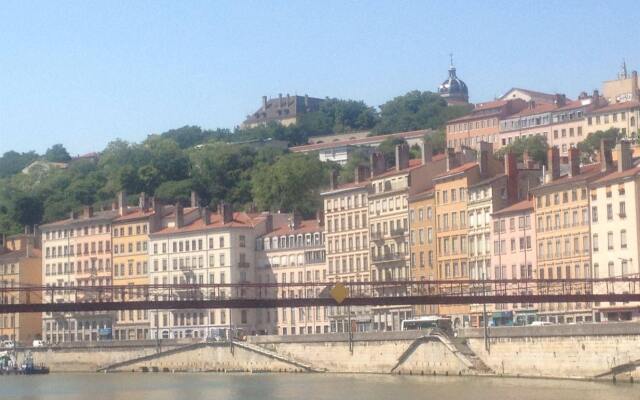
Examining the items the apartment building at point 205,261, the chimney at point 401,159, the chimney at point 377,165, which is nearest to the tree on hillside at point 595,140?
the chimney at point 377,165

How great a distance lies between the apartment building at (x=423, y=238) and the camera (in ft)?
345

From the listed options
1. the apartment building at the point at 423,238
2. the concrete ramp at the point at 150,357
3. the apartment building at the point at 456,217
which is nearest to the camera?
the concrete ramp at the point at 150,357

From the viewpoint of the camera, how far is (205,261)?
403 feet

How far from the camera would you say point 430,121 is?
19912 cm

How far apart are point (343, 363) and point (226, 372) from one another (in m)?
10.8

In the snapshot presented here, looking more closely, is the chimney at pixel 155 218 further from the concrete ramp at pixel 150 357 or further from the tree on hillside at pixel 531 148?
the tree on hillside at pixel 531 148

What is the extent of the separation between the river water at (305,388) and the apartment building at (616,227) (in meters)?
13.8

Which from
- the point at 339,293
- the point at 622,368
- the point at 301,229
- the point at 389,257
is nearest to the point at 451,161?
the point at 389,257

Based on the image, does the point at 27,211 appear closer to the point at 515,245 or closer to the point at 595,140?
the point at 595,140

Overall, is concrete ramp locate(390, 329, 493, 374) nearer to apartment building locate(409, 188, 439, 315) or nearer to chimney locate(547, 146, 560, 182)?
chimney locate(547, 146, 560, 182)

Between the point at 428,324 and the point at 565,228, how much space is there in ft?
32.6

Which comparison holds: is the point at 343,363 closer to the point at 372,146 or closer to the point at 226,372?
the point at 226,372

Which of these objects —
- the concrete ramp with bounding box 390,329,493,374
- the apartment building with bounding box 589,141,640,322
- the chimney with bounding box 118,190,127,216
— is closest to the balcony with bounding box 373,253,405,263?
the apartment building with bounding box 589,141,640,322

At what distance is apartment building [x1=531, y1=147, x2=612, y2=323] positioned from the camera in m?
90.8
